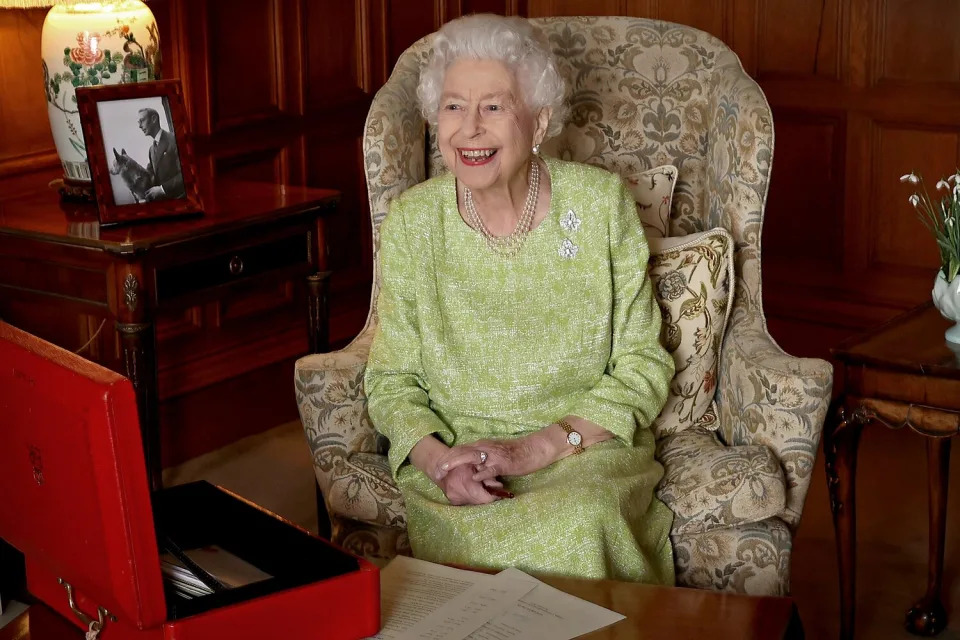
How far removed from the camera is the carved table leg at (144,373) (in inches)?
92.1

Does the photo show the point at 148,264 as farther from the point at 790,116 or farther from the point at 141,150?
the point at 790,116

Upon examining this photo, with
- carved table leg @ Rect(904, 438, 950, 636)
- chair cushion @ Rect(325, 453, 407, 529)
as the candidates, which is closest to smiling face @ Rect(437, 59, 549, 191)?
chair cushion @ Rect(325, 453, 407, 529)

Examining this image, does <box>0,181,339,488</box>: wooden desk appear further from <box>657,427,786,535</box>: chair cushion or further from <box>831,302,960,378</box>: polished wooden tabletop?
<box>831,302,960,378</box>: polished wooden tabletop

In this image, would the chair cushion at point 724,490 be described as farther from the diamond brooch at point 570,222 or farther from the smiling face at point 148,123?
the smiling face at point 148,123

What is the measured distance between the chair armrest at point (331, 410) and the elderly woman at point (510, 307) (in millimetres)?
57

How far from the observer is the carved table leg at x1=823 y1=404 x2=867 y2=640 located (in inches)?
88.7

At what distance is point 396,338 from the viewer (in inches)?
84.1

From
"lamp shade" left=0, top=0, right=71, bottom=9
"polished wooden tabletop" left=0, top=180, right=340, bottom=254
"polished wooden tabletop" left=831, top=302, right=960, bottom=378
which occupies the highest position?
"lamp shade" left=0, top=0, right=71, bottom=9

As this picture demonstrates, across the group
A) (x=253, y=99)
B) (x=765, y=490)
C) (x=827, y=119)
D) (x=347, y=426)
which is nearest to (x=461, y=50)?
(x=347, y=426)

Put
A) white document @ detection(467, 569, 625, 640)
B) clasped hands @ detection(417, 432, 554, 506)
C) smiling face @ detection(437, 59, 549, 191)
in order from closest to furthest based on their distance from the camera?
1. white document @ detection(467, 569, 625, 640)
2. clasped hands @ detection(417, 432, 554, 506)
3. smiling face @ detection(437, 59, 549, 191)

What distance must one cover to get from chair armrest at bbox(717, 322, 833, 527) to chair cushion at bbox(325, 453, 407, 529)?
64 cm

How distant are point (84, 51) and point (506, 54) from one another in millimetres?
904

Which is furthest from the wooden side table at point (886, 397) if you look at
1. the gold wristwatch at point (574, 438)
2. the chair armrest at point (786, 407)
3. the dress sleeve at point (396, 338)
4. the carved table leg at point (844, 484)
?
the dress sleeve at point (396, 338)

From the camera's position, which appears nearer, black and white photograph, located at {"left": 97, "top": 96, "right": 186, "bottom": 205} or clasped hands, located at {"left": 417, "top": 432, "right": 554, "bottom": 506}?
clasped hands, located at {"left": 417, "top": 432, "right": 554, "bottom": 506}
